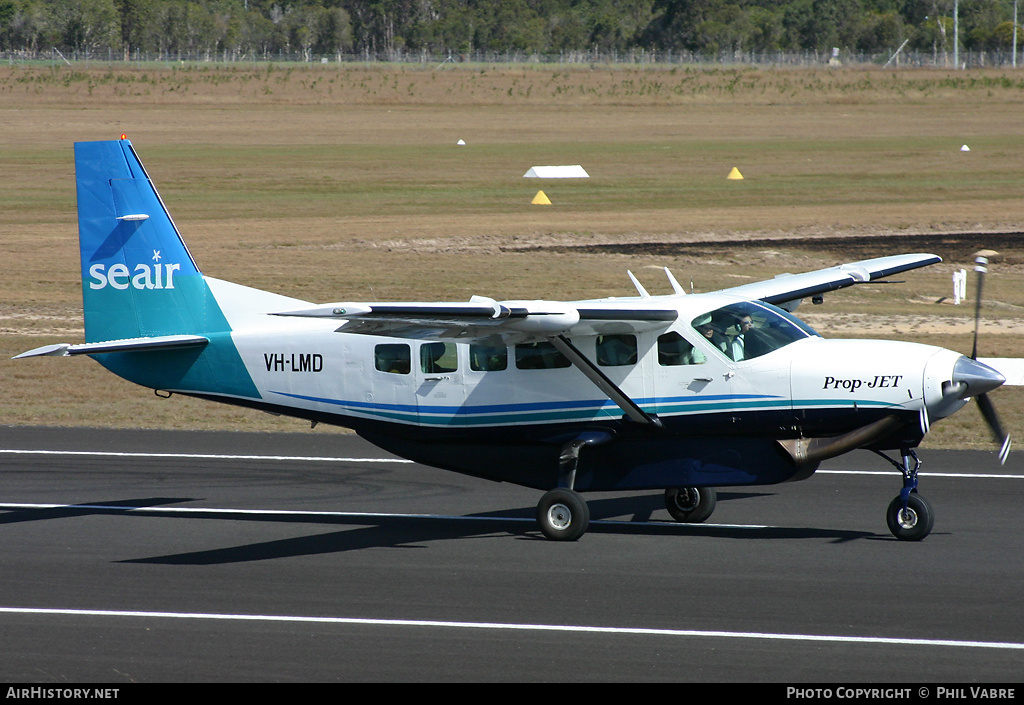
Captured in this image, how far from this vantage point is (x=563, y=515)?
1215 centimetres

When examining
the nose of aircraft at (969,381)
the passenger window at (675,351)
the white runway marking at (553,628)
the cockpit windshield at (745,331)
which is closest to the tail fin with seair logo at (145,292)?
the white runway marking at (553,628)

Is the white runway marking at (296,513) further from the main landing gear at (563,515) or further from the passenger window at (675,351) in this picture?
the passenger window at (675,351)

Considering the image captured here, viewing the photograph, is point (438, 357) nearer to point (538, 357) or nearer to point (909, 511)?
point (538, 357)

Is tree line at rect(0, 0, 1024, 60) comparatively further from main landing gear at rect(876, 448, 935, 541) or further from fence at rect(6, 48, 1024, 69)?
main landing gear at rect(876, 448, 935, 541)

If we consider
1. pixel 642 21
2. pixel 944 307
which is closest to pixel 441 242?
pixel 944 307

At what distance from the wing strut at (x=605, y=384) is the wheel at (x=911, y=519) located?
91.9 inches

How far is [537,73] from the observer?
90.6 meters

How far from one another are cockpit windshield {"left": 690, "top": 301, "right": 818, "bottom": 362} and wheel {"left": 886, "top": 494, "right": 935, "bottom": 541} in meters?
1.80

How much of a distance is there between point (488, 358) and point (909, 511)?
167 inches

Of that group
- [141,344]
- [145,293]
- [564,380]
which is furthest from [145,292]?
[564,380]

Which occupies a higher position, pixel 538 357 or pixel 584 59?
pixel 584 59

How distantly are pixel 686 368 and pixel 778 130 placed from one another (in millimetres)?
51902

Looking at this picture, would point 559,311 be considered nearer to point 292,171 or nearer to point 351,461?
point 351,461

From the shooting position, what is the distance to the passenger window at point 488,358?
1239 centimetres
